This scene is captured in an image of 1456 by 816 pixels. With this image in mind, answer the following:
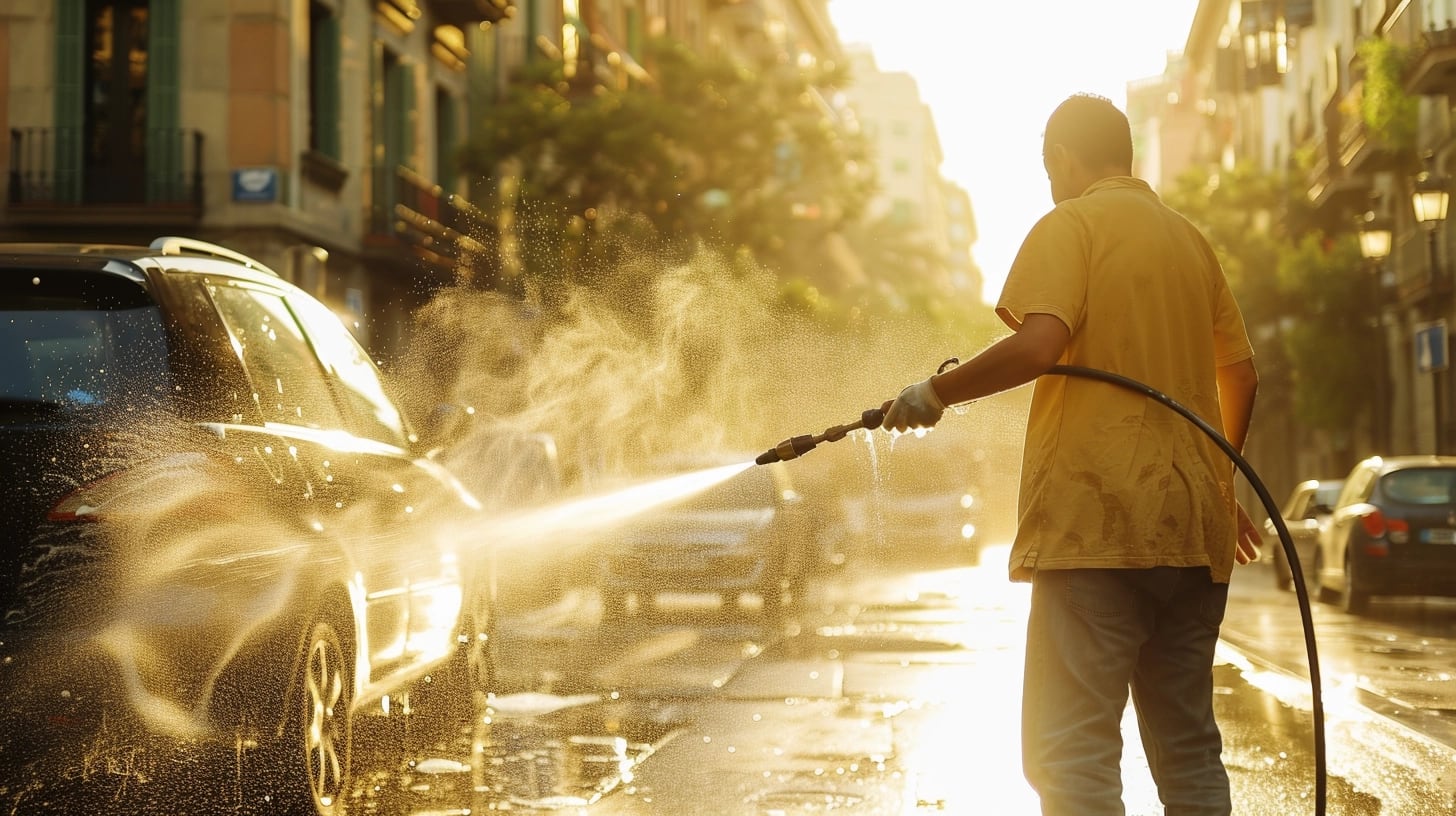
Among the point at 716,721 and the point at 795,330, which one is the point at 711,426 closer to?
the point at 716,721

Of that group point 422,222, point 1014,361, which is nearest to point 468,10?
point 422,222

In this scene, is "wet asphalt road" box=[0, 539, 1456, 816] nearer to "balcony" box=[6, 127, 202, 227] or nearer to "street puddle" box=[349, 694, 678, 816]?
"street puddle" box=[349, 694, 678, 816]

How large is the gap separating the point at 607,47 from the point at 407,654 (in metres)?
33.0

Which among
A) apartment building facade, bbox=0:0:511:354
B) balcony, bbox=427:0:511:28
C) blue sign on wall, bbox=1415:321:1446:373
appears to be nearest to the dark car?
apartment building facade, bbox=0:0:511:354

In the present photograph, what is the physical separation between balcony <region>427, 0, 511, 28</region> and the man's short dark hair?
2626cm

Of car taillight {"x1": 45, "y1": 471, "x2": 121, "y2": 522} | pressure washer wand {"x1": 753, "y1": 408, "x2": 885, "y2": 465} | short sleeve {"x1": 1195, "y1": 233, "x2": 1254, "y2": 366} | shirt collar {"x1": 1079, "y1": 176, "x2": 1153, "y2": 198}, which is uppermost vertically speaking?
shirt collar {"x1": 1079, "y1": 176, "x2": 1153, "y2": 198}

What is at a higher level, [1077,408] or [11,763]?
[1077,408]

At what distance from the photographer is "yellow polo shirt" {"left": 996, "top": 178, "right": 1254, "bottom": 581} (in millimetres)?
3959

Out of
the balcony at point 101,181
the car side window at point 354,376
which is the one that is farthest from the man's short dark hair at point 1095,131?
the balcony at point 101,181

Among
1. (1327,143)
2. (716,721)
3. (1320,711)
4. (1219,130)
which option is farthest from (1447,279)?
(1219,130)

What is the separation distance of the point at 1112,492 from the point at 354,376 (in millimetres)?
3738

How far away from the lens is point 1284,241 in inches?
1692

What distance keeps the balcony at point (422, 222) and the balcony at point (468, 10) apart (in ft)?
8.80

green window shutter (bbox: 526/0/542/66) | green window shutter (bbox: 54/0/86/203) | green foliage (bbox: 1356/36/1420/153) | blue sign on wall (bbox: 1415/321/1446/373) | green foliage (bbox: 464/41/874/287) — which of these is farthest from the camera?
green window shutter (bbox: 526/0/542/66)
